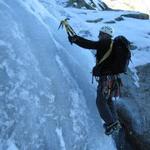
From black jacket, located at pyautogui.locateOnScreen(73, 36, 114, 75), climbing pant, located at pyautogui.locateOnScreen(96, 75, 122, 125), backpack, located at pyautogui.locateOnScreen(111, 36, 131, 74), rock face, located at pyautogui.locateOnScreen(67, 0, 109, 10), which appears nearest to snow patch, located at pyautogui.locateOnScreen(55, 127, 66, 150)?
climbing pant, located at pyautogui.locateOnScreen(96, 75, 122, 125)

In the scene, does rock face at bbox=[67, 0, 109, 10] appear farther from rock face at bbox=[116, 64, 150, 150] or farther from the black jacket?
the black jacket

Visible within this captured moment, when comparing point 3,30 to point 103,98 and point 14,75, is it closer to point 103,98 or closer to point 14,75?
point 14,75

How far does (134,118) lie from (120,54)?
221 centimetres

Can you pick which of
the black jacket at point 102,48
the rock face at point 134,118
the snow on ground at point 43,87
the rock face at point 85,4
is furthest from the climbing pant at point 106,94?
the rock face at point 85,4

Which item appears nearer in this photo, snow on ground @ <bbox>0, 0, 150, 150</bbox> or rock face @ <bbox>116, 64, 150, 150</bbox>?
snow on ground @ <bbox>0, 0, 150, 150</bbox>

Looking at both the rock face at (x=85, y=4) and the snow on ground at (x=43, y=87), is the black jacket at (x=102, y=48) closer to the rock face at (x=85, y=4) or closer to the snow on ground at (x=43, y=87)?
the snow on ground at (x=43, y=87)

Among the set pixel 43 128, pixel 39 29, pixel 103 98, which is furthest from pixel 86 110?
pixel 39 29

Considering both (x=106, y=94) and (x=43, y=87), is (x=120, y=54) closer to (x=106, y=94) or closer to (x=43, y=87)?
(x=106, y=94)

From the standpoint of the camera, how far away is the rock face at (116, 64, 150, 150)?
1052 centimetres

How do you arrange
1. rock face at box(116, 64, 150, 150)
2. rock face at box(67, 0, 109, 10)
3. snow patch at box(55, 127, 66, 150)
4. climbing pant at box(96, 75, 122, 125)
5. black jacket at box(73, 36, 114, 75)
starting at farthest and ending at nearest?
rock face at box(67, 0, 109, 10) < rock face at box(116, 64, 150, 150) < climbing pant at box(96, 75, 122, 125) < black jacket at box(73, 36, 114, 75) < snow patch at box(55, 127, 66, 150)

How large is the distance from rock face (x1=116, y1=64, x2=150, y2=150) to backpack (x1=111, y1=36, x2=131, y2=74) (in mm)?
1865

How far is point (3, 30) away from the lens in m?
9.73

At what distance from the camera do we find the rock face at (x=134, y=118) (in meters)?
10.5

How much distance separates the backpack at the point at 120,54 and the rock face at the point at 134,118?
6.12 feet
